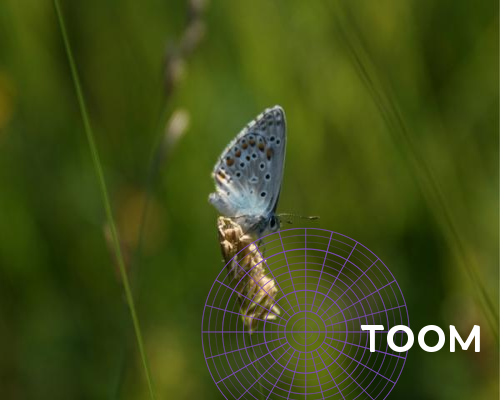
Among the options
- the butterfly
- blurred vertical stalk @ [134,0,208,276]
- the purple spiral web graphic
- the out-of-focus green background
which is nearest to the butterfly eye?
the butterfly

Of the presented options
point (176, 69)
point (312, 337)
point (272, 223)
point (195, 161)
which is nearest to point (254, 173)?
point (272, 223)

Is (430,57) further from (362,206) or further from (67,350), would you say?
(67,350)

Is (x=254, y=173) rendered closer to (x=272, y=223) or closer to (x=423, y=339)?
(x=272, y=223)

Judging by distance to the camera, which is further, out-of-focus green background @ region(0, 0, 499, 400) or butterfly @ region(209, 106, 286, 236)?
out-of-focus green background @ region(0, 0, 499, 400)

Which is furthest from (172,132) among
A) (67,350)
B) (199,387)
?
(67,350)

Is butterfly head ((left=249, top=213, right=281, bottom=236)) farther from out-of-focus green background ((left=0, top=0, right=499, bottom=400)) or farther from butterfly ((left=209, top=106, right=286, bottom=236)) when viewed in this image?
out-of-focus green background ((left=0, top=0, right=499, bottom=400))

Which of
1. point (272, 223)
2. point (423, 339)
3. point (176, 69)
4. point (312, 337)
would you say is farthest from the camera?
point (423, 339)

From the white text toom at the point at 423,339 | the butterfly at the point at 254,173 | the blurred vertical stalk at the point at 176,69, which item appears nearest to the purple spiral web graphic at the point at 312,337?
the white text toom at the point at 423,339
